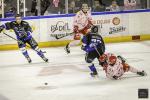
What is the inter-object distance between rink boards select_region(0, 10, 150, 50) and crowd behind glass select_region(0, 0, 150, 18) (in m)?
0.27

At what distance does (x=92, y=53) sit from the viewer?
1020 centimetres

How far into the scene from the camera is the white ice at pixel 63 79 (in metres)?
8.84

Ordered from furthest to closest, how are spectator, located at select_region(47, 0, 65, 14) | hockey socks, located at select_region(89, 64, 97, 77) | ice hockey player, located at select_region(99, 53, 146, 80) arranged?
spectator, located at select_region(47, 0, 65, 14)
hockey socks, located at select_region(89, 64, 97, 77)
ice hockey player, located at select_region(99, 53, 146, 80)

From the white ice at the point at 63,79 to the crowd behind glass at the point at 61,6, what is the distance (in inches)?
51.5

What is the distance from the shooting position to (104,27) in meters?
15.2

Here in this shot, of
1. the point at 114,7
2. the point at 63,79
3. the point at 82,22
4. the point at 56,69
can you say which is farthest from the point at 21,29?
the point at 114,7

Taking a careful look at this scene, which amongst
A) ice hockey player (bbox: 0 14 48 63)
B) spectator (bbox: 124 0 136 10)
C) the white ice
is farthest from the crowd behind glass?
ice hockey player (bbox: 0 14 48 63)

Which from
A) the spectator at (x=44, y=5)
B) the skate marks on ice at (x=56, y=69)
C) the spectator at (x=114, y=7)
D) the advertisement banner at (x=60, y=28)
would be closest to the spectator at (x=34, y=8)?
the spectator at (x=44, y=5)

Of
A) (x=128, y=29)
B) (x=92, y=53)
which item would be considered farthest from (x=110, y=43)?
(x=92, y=53)

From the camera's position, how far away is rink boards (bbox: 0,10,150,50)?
14.4 metres

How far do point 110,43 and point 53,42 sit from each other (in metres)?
1.63

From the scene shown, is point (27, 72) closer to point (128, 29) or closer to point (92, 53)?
point (92, 53)

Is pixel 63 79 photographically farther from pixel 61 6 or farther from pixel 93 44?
pixel 61 6

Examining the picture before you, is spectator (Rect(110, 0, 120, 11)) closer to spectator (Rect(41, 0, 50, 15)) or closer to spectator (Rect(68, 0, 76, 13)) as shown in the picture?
spectator (Rect(68, 0, 76, 13))
